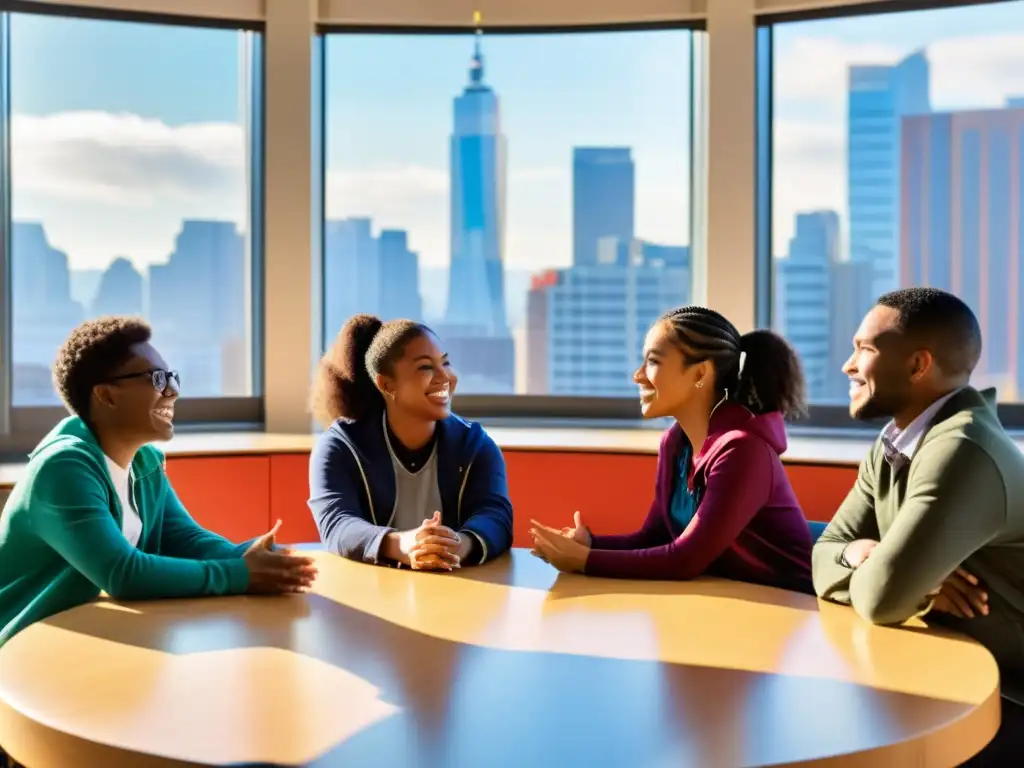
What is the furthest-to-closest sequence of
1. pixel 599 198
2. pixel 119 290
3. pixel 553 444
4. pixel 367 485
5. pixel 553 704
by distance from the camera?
pixel 599 198 → pixel 119 290 → pixel 553 444 → pixel 367 485 → pixel 553 704

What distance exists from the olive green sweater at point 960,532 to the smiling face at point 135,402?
4.20 ft

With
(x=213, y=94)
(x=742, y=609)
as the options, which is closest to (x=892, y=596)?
(x=742, y=609)

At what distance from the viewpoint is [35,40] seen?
4.11 m

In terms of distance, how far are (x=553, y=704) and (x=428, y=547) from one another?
0.81m

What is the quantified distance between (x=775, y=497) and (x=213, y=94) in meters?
3.15

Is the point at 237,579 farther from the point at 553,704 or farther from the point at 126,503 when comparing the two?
the point at 553,704

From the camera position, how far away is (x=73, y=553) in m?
1.80

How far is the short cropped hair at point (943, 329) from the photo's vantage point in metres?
1.76

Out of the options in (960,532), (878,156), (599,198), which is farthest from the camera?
(599,198)

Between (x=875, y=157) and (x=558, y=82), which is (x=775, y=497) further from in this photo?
(x=558, y=82)

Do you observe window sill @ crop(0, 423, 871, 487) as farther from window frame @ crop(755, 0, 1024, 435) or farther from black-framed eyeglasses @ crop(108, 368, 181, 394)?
black-framed eyeglasses @ crop(108, 368, 181, 394)

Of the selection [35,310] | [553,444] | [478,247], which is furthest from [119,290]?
[553,444]

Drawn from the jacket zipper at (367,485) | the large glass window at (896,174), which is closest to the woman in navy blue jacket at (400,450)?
the jacket zipper at (367,485)

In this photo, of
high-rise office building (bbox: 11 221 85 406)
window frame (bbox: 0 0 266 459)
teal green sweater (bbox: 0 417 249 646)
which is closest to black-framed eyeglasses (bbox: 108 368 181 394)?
teal green sweater (bbox: 0 417 249 646)
